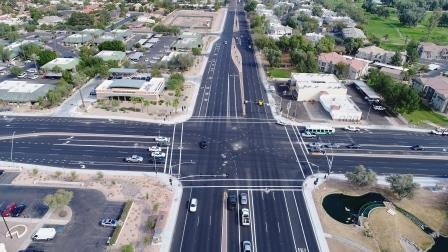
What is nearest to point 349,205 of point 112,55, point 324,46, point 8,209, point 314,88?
point 314,88

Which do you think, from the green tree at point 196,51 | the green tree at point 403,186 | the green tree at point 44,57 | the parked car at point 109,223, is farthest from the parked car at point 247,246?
the green tree at point 44,57

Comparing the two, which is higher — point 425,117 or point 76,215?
point 425,117

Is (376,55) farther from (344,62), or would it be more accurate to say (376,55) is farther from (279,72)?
(279,72)

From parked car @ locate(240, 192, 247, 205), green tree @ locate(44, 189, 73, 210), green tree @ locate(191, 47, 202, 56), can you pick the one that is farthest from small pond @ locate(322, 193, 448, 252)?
green tree @ locate(191, 47, 202, 56)

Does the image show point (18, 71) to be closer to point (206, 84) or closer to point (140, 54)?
point (140, 54)

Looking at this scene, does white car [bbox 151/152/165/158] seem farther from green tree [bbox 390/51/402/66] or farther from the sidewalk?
green tree [bbox 390/51/402/66]

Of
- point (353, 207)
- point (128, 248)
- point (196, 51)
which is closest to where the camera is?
point (128, 248)
